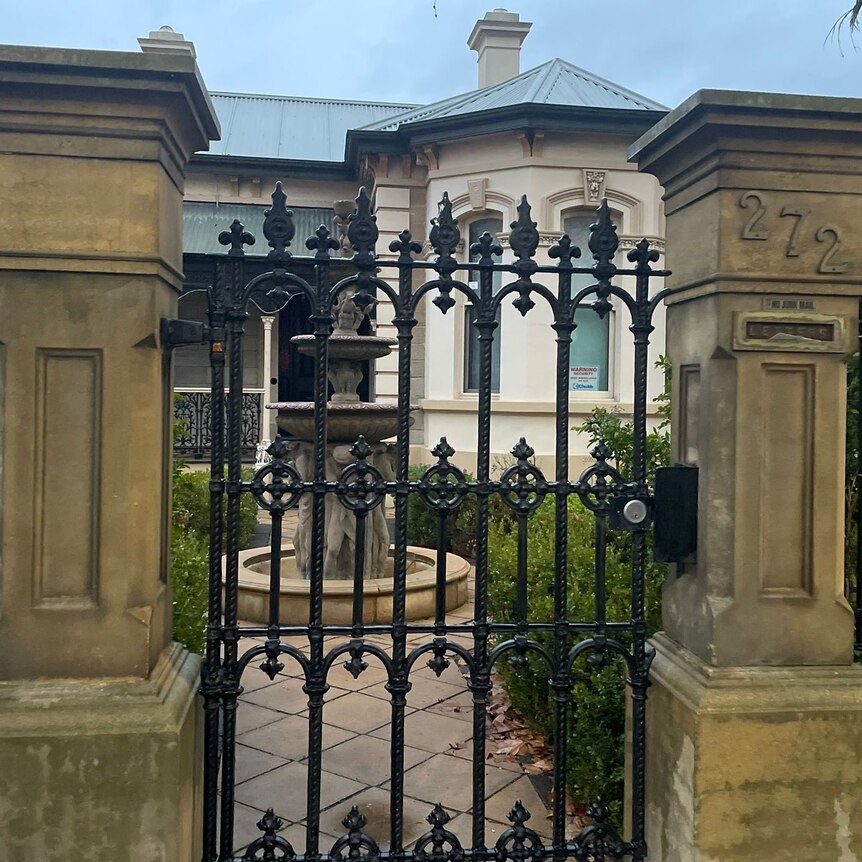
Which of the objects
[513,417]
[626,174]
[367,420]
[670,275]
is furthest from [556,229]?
[670,275]

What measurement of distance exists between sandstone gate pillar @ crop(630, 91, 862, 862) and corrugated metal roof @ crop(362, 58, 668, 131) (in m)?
10.5

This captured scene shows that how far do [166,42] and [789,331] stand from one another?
16.8 metres

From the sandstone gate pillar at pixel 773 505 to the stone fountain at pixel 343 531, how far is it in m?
4.05

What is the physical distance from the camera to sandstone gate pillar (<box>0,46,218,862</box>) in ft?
7.68

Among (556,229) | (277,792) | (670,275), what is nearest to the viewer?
(670,275)

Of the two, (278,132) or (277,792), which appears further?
(278,132)

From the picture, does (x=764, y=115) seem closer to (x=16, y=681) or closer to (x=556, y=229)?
(x=16, y=681)

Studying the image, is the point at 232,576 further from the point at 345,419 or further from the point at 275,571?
the point at 345,419

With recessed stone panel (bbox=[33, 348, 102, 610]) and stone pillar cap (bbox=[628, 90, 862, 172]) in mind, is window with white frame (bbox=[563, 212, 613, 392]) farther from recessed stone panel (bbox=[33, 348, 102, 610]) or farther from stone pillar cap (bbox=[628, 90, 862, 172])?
recessed stone panel (bbox=[33, 348, 102, 610])

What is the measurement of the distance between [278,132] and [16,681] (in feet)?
60.0

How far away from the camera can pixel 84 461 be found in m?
2.44

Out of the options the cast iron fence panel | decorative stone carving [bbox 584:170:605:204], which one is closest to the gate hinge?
decorative stone carving [bbox 584:170:605:204]

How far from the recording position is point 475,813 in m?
2.74

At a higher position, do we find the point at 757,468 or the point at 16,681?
the point at 757,468
